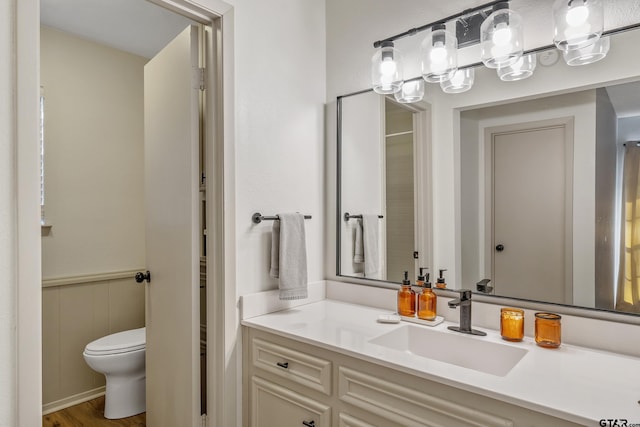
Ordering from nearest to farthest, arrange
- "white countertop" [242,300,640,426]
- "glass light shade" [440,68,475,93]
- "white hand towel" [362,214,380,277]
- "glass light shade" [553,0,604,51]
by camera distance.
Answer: "white countertop" [242,300,640,426], "glass light shade" [553,0,604,51], "glass light shade" [440,68,475,93], "white hand towel" [362,214,380,277]

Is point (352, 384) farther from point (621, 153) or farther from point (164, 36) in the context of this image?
point (164, 36)

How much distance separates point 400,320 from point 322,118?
3.65ft

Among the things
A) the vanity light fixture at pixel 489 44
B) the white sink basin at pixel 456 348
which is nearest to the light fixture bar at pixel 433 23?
the vanity light fixture at pixel 489 44

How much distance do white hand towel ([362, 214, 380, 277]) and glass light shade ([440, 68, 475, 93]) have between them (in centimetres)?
68

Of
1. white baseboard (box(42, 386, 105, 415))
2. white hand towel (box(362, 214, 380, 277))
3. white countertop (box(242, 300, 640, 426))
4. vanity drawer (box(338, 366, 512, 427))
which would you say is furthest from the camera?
white baseboard (box(42, 386, 105, 415))

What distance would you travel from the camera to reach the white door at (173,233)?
1662 mm

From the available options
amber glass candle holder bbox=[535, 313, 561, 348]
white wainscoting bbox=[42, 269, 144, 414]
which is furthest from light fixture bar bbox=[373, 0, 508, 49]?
white wainscoting bbox=[42, 269, 144, 414]

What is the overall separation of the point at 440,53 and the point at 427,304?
102 cm

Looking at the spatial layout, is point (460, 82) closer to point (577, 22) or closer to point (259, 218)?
point (577, 22)

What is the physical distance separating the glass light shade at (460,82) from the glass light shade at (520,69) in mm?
127

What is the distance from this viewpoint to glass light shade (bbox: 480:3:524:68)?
136 cm

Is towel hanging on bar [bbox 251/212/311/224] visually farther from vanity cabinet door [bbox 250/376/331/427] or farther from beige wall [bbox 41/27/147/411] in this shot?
beige wall [bbox 41/27/147/411]

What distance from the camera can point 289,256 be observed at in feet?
5.64

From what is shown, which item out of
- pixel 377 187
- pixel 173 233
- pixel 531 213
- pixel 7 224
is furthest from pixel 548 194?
pixel 7 224
